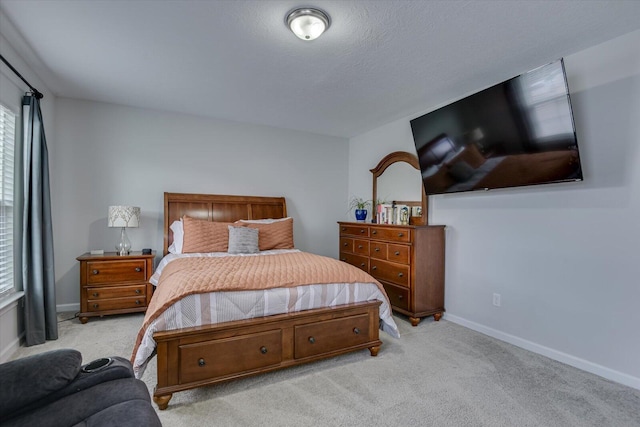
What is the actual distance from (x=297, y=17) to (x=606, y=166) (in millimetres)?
2485

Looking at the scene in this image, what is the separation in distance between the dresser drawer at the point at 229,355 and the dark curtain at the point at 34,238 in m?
1.79

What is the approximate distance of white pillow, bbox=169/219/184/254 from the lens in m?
3.61

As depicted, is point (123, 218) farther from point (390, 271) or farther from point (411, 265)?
point (411, 265)

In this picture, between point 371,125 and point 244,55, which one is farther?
point 371,125

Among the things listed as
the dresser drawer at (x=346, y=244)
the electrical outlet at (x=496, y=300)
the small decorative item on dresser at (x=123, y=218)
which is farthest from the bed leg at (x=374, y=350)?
the small decorative item on dresser at (x=123, y=218)

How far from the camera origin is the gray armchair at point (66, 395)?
100 cm

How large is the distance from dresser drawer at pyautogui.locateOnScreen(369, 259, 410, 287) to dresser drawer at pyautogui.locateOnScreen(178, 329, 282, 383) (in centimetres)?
169

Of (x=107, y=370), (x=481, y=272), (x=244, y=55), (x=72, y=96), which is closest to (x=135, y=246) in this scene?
(x=72, y=96)

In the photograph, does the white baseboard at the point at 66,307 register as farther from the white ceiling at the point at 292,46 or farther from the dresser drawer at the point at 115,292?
the white ceiling at the point at 292,46

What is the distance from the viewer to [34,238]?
8.77 ft

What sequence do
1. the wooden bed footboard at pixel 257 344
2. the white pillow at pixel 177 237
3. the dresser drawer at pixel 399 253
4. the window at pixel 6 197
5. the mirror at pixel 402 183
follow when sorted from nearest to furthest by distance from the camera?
1. the wooden bed footboard at pixel 257 344
2. the window at pixel 6 197
3. the dresser drawer at pixel 399 253
4. the white pillow at pixel 177 237
5. the mirror at pixel 402 183

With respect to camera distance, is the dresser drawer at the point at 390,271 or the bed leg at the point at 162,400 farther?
the dresser drawer at the point at 390,271

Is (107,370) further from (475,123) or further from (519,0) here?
(475,123)

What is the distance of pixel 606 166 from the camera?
231 centimetres
